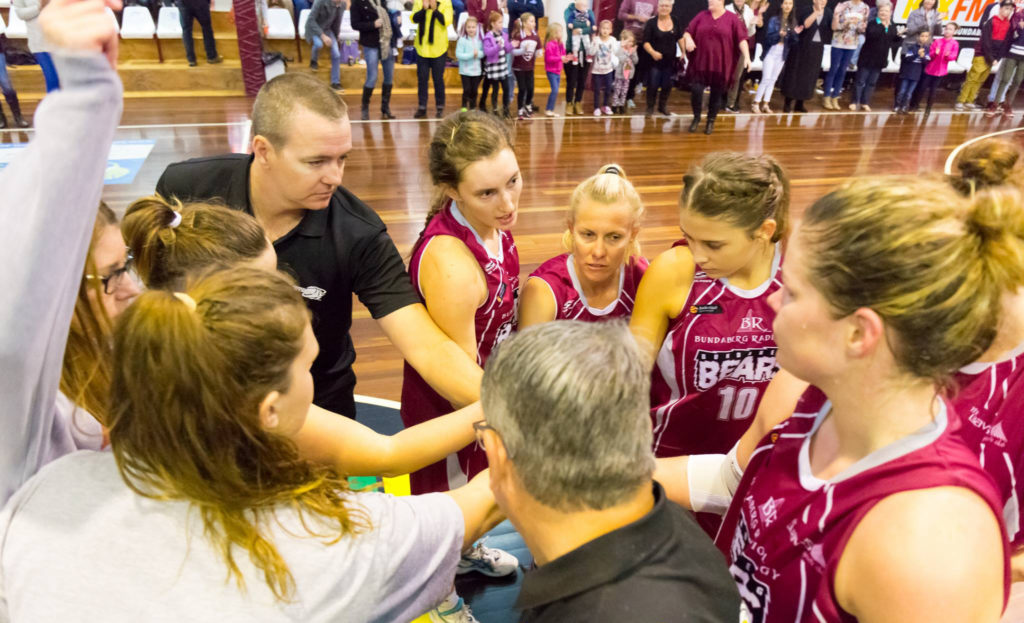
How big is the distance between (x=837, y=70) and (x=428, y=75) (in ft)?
20.2

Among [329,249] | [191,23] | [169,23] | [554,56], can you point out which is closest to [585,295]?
[329,249]

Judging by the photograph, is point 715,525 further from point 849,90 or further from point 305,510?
point 849,90

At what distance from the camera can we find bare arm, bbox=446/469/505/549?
45.3 inches

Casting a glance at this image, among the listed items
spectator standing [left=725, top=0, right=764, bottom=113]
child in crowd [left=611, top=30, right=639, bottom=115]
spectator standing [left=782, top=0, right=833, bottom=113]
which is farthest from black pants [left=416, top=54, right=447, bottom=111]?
spectator standing [left=782, top=0, right=833, bottom=113]

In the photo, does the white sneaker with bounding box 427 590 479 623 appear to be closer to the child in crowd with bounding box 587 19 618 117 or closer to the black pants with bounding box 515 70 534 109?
the black pants with bounding box 515 70 534 109

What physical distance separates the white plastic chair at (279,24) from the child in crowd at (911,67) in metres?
9.08

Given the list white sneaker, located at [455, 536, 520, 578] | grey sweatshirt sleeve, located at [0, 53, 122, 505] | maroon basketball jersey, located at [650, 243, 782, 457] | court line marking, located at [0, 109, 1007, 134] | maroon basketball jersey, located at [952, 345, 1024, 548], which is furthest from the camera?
court line marking, located at [0, 109, 1007, 134]

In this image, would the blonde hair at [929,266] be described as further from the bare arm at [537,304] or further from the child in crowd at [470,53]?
the child in crowd at [470,53]

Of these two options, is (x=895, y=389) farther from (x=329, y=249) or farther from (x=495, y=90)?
(x=495, y=90)

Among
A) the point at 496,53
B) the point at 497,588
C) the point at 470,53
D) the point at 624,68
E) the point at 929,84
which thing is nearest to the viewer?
the point at 497,588

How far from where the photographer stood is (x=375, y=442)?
4.61ft

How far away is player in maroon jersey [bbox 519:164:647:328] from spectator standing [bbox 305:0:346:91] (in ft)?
A: 26.3

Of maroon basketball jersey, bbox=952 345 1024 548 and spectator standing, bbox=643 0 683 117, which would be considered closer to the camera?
maroon basketball jersey, bbox=952 345 1024 548

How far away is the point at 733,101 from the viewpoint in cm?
998
